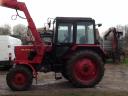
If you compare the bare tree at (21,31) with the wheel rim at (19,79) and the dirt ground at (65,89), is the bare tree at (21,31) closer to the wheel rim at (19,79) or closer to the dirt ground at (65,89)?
the dirt ground at (65,89)

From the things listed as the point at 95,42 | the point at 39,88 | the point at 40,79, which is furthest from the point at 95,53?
the point at 40,79

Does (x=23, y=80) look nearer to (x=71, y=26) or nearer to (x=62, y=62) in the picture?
(x=62, y=62)

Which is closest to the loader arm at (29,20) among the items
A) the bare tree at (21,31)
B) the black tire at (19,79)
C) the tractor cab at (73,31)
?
the tractor cab at (73,31)

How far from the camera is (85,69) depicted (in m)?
16.0

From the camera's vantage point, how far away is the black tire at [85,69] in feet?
51.9

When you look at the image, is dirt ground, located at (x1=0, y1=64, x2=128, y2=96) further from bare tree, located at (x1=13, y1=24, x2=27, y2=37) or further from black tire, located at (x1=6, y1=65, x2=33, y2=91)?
bare tree, located at (x1=13, y1=24, x2=27, y2=37)

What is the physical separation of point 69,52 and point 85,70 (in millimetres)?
968

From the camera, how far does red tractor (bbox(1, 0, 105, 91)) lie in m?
15.9

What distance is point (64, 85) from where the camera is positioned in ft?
54.9

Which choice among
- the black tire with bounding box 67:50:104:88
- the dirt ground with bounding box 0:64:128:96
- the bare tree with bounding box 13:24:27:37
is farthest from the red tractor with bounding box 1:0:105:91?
the bare tree with bounding box 13:24:27:37

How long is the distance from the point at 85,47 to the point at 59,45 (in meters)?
1.05

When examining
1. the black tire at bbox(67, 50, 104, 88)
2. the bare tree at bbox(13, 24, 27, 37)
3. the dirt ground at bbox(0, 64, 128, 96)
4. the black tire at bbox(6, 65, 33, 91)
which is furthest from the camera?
the bare tree at bbox(13, 24, 27, 37)

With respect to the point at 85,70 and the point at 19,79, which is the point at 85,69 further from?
the point at 19,79

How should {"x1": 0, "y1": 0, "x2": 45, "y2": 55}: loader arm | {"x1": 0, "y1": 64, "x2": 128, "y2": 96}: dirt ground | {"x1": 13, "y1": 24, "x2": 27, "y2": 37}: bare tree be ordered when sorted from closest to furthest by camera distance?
1. {"x1": 0, "y1": 64, "x2": 128, "y2": 96}: dirt ground
2. {"x1": 0, "y1": 0, "x2": 45, "y2": 55}: loader arm
3. {"x1": 13, "y1": 24, "x2": 27, "y2": 37}: bare tree
